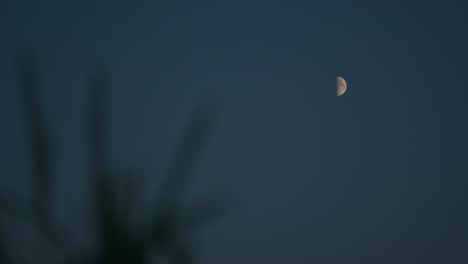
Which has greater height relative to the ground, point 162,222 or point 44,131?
point 44,131

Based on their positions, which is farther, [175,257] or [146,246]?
[175,257]

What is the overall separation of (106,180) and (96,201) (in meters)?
0.08

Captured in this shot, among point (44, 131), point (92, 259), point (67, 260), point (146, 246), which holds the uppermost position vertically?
point (44, 131)

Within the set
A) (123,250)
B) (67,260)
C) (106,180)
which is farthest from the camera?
(67,260)

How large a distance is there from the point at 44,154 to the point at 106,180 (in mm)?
221

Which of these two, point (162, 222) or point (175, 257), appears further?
point (175, 257)

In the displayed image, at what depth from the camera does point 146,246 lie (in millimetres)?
1785

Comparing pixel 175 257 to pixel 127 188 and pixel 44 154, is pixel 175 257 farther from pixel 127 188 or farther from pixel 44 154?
pixel 44 154

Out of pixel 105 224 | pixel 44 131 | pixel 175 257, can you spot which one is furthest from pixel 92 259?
pixel 44 131

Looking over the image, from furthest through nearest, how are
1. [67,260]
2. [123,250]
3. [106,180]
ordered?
[67,260] → [106,180] → [123,250]

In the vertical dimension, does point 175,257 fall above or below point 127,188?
below

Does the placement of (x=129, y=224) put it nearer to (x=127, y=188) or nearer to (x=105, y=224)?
(x=105, y=224)

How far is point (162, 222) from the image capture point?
1827 mm

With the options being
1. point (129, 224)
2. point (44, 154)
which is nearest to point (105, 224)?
point (129, 224)
